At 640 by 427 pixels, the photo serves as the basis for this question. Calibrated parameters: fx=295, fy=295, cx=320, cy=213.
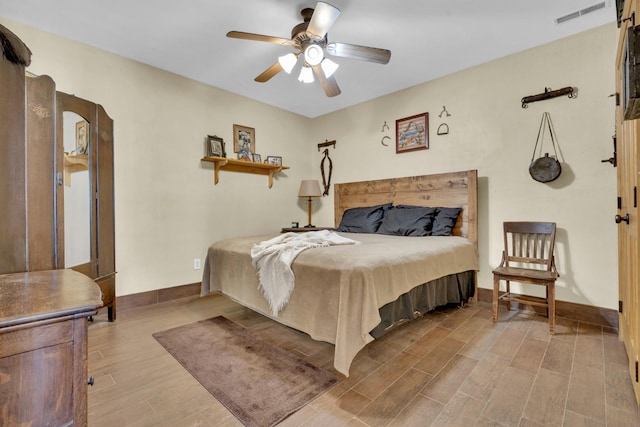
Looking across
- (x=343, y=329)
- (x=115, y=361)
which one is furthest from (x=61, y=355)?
(x=115, y=361)

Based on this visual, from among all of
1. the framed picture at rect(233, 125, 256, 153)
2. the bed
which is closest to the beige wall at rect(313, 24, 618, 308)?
the bed

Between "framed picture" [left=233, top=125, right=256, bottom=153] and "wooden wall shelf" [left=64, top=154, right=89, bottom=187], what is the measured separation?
5.65 feet

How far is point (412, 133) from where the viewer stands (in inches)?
143

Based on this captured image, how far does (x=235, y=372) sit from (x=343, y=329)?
0.73 metres

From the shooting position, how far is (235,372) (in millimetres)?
1771

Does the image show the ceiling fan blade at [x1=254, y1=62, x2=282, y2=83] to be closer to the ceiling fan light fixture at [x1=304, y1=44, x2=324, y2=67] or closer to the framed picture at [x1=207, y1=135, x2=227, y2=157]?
the ceiling fan light fixture at [x1=304, y1=44, x2=324, y2=67]

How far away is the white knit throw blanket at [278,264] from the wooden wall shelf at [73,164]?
55.1 inches

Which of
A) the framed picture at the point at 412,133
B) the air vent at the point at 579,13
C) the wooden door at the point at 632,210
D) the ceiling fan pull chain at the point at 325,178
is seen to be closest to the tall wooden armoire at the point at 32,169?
the wooden door at the point at 632,210

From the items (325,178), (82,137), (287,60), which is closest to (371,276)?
(287,60)

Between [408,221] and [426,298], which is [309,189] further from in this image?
[426,298]

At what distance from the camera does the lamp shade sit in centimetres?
430

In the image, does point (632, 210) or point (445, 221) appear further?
point (445, 221)

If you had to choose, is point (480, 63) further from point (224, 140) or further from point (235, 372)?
point (235, 372)

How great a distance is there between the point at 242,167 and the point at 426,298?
2.73m
